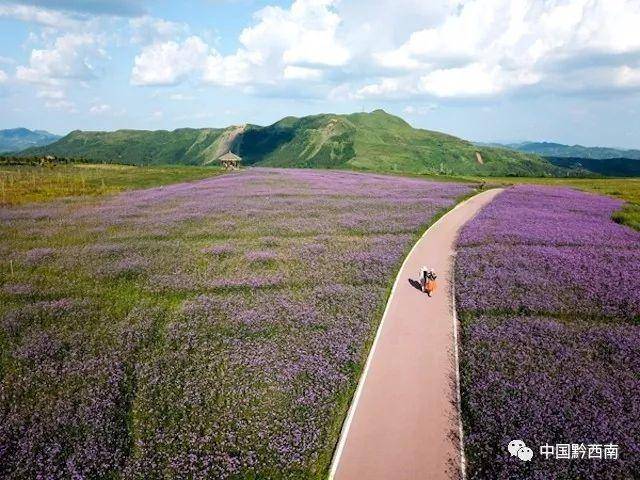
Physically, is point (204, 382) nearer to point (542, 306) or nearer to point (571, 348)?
point (571, 348)

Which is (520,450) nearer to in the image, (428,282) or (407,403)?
(407,403)

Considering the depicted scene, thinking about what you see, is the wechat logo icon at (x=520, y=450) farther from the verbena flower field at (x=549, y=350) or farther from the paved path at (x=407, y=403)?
the paved path at (x=407, y=403)

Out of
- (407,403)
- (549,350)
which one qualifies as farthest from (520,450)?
(549,350)

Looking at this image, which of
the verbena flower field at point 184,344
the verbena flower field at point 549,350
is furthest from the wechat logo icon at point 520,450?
the verbena flower field at point 184,344

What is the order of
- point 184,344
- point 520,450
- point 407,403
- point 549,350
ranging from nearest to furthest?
point 520,450
point 407,403
point 549,350
point 184,344

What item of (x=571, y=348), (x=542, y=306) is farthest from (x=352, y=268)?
(x=571, y=348)

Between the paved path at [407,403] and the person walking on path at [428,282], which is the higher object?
the person walking on path at [428,282]
